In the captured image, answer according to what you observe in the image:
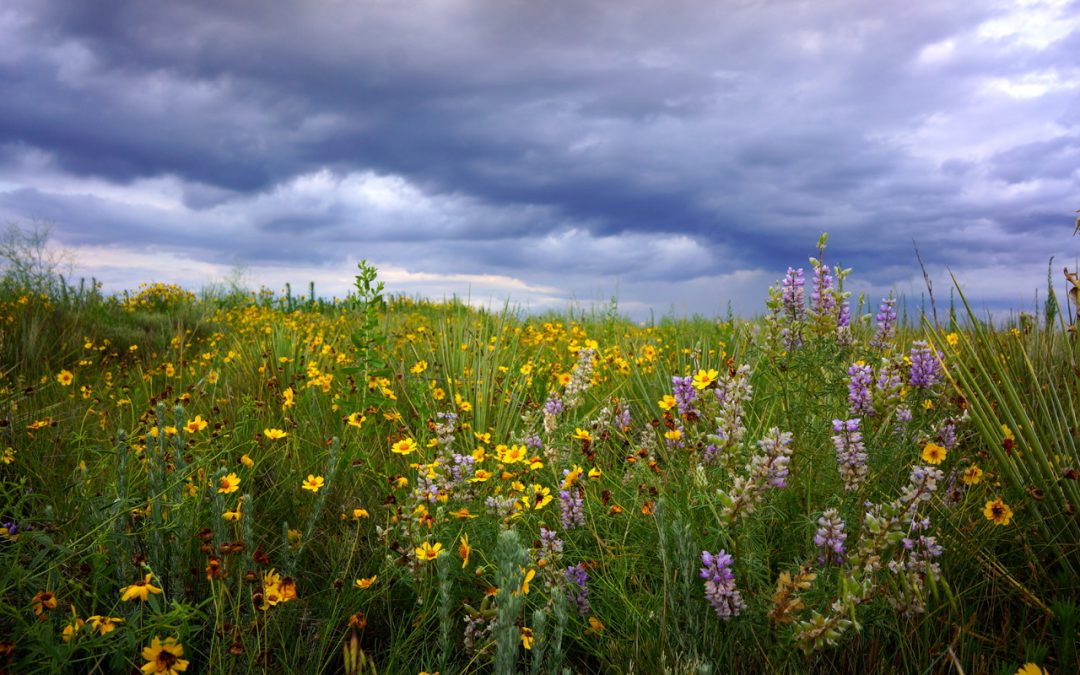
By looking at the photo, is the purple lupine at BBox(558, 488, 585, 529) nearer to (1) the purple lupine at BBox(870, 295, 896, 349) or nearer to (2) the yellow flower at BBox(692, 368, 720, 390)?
(2) the yellow flower at BBox(692, 368, 720, 390)

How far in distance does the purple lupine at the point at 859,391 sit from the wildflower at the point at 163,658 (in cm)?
216

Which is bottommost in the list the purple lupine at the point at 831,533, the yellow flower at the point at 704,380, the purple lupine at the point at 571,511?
the purple lupine at the point at 571,511

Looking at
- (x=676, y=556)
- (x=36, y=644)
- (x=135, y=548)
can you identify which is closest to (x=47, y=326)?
(x=135, y=548)

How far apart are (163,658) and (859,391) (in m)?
2.24

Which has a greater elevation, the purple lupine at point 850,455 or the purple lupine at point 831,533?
the purple lupine at point 850,455

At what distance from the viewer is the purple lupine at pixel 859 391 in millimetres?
2395

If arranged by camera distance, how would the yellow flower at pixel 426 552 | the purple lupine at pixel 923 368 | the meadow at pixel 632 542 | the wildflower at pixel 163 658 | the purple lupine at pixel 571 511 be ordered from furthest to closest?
the purple lupine at pixel 571 511 < the purple lupine at pixel 923 368 < the yellow flower at pixel 426 552 < the meadow at pixel 632 542 < the wildflower at pixel 163 658

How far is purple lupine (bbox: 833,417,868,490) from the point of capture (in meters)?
2.20

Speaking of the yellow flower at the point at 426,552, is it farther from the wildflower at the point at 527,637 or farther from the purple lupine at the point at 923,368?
the purple lupine at the point at 923,368

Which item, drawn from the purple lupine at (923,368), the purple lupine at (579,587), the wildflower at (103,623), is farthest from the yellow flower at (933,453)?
the wildflower at (103,623)

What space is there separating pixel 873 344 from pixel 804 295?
642 millimetres

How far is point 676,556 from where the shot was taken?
210 cm

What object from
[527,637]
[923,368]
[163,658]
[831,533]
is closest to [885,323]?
[923,368]

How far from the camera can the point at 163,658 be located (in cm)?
178
